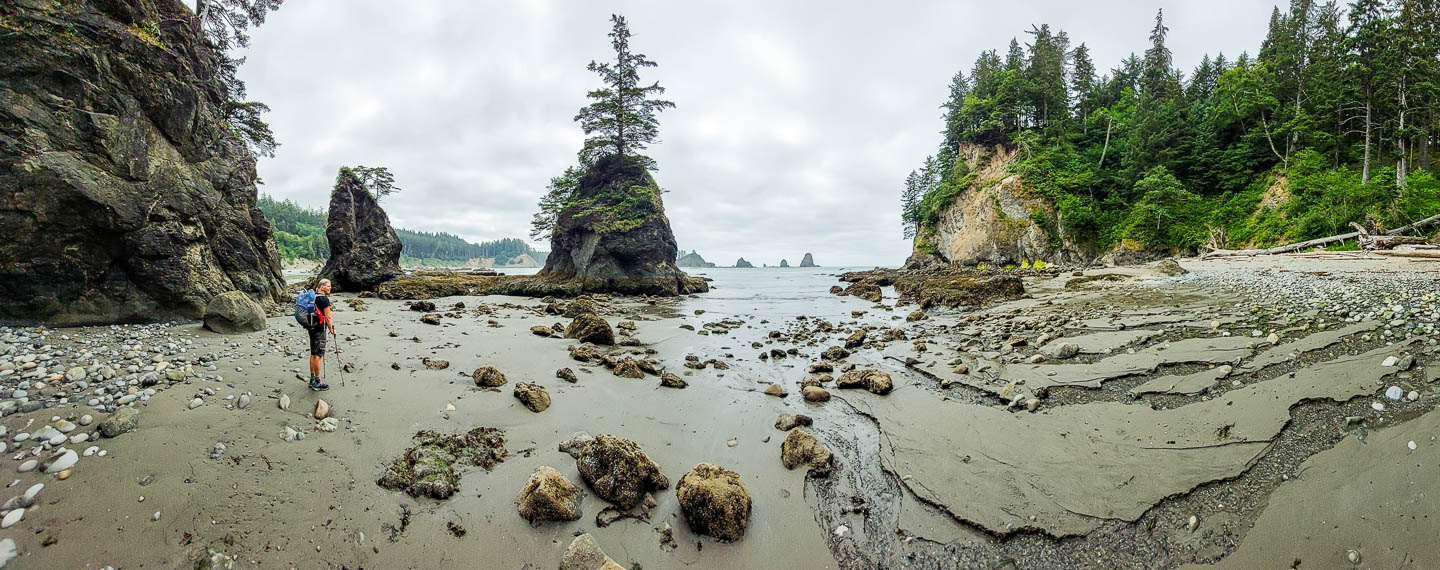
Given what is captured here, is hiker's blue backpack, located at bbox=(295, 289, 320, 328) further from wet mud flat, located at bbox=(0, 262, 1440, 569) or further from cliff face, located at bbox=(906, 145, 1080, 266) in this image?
cliff face, located at bbox=(906, 145, 1080, 266)

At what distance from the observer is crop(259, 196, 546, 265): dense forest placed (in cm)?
8475

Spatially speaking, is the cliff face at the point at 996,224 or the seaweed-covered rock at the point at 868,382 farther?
the cliff face at the point at 996,224

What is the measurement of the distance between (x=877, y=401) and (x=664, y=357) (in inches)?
187

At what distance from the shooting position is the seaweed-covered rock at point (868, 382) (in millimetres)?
6750

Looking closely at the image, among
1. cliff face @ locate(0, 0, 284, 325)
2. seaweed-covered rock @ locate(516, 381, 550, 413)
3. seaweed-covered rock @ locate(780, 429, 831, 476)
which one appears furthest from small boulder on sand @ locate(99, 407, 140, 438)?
seaweed-covered rock @ locate(780, 429, 831, 476)

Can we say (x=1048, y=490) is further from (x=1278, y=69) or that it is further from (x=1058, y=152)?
(x=1278, y=69)

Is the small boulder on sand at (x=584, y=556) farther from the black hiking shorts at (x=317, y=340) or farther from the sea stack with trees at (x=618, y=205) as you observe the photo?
the sea stack with trees at (x=618, y=205)

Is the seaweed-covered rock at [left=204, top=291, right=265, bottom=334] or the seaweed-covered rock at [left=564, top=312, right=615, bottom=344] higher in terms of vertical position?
the seaweed-covered rock at [left=204, top=291, right=265, bottom=334]

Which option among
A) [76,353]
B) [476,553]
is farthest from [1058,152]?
[76,353]

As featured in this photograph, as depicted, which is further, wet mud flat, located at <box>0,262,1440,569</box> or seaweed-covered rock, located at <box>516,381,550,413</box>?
seaweed-covered rock, located at <box>516,381,550,413</box>

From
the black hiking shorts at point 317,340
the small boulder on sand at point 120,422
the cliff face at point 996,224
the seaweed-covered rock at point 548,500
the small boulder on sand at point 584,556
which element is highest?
the cliff face at point 996,224

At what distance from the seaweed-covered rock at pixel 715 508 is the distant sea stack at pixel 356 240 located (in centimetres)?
2786

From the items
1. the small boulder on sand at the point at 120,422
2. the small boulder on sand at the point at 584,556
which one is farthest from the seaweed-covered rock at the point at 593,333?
the small boulder on sand at the point at 584,556

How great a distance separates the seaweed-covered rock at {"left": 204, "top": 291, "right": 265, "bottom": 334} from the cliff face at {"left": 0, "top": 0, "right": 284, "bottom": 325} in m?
1.23
